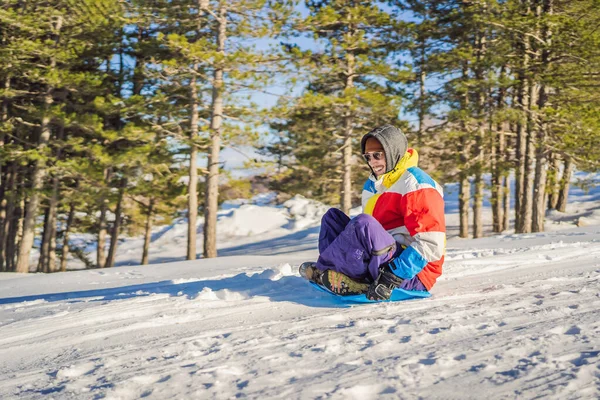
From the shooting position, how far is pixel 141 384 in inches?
91.7

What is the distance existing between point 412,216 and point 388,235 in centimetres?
22

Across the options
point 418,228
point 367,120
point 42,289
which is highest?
point 367,120

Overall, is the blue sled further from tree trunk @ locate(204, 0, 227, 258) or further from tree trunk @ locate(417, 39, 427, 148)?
tree trunk @ locate(417, 39, 427, 148)

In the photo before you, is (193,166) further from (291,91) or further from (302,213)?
(302,213)

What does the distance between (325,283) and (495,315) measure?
1.21m

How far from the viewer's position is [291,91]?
13.2 m

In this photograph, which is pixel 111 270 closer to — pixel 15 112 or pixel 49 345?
pixel 49 345

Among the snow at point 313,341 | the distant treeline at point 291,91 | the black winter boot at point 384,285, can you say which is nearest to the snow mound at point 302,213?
the distant treeline at point 291,91

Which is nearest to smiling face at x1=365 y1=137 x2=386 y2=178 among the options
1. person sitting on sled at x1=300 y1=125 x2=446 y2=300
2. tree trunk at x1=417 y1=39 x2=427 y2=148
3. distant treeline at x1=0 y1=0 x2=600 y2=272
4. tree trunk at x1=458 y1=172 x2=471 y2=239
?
person sitting on sled at x1=300 y1=125 x2=446 y2=300

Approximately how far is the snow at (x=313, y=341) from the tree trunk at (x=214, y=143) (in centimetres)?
890

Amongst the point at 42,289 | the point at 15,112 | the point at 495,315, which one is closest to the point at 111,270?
the point at 42,289

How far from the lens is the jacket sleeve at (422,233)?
11.9ft

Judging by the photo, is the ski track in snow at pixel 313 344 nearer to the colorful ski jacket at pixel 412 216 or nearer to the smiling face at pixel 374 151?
the colorful ski jacket at pixel 412 216

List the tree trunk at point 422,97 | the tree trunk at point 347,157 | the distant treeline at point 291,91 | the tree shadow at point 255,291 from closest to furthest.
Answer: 1. the tree shadow at point 255,291
2. the distant treeline at point 291,91
3. the tree trunk at point 347,157
4. the tree trunk at point 422,97
